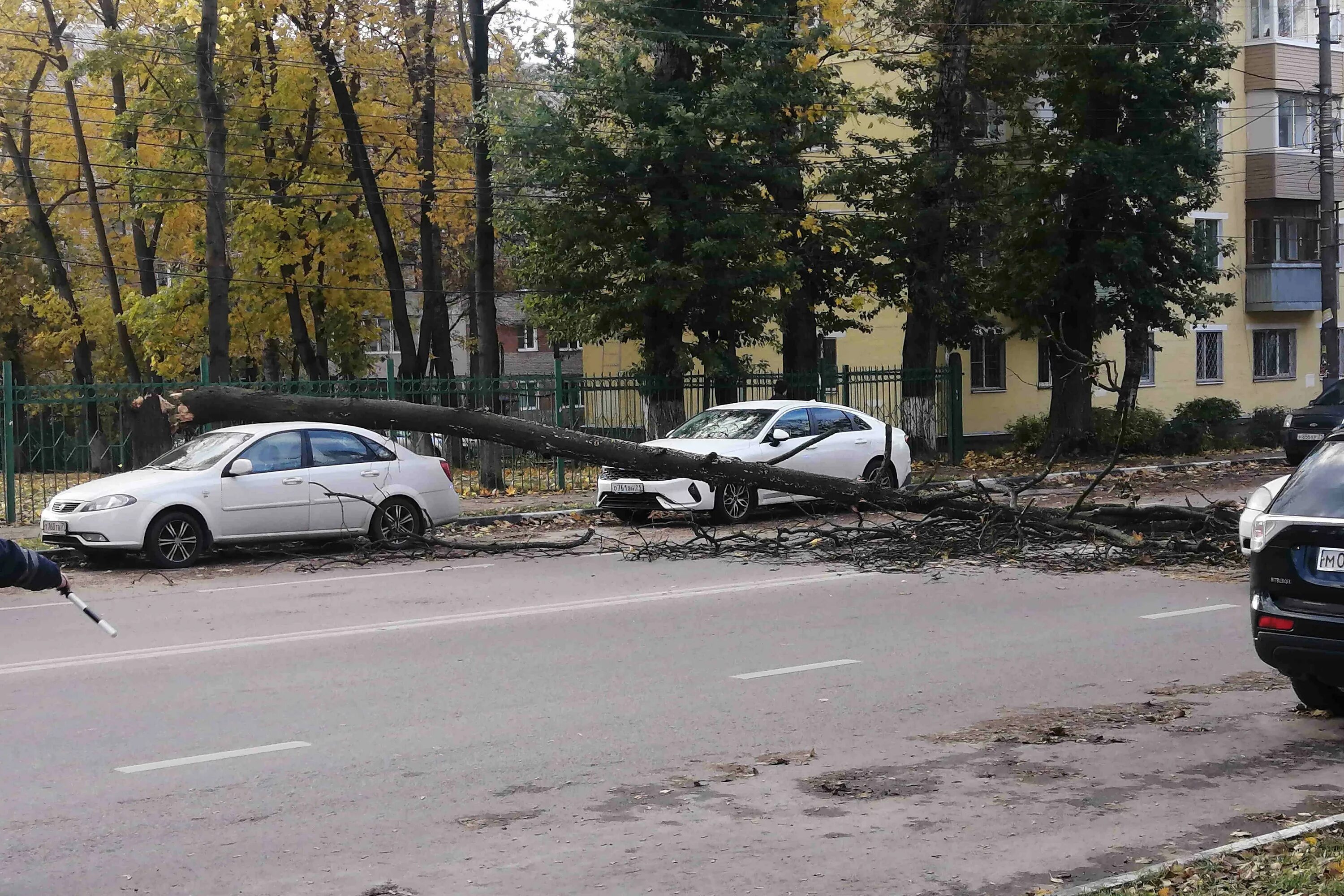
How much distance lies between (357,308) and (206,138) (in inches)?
604

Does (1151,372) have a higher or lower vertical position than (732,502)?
higher

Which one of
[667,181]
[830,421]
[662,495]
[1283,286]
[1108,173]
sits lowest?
[662,495]

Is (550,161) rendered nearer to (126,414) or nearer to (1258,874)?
(126,414)

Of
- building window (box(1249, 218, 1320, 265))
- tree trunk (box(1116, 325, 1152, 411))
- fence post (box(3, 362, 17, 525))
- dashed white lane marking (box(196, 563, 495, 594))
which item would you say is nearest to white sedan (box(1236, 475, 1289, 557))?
dashed white lane marking (box(196, 563, 495, 594))

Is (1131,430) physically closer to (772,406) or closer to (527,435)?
(772,406)

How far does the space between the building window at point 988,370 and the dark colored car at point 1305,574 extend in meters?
32.2

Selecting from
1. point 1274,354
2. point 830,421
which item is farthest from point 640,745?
point 1274,354

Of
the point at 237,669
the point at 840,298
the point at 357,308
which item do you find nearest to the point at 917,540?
the point at 237,669

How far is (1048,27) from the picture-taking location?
29531mm

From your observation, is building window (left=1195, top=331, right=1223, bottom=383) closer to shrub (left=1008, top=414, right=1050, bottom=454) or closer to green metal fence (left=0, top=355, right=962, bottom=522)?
shrub (left=1008, top=414, right=1050, bottom=454)

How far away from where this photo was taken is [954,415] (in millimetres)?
31438

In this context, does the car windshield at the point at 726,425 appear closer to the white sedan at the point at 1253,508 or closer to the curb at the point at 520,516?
the curb at the point at 520,516

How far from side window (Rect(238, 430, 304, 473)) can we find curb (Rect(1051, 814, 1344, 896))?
12.4 meters

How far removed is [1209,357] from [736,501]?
29778mm
